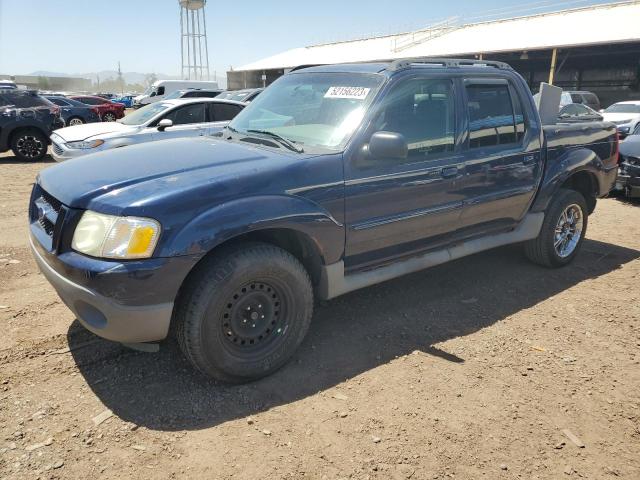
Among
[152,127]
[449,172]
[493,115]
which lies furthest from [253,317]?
[152,127]

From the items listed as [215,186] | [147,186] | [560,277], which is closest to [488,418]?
[215,186]

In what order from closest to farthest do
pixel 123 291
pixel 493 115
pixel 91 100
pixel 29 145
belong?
1. pixel 123 291
2. pixel 493 115
3. pixel 29 145
4. pixel 91 100

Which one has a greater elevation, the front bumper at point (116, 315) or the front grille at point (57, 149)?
the front grille at point (57, 149)

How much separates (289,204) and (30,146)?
11832 mm

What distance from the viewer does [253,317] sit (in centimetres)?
296

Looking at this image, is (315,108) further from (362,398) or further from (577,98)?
(577,98)

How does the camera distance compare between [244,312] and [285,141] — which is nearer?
[244,312]

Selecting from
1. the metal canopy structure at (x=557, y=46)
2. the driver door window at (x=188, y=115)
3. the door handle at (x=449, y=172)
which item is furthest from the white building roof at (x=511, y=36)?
the door handle at (x=449, y=172)

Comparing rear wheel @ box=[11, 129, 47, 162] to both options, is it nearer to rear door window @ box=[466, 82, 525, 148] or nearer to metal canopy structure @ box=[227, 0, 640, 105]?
rear door window @ box=[466, 82, 525, 148]

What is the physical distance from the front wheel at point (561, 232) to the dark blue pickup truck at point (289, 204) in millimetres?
339

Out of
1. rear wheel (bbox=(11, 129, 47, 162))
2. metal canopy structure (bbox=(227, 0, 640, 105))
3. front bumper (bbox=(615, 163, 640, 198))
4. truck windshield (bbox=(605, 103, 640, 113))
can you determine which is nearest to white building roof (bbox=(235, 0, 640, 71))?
metal canopy structure (bbox=(227, 0, 640, 105))

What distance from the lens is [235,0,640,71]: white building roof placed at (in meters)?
26.5

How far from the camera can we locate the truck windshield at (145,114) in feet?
29.8

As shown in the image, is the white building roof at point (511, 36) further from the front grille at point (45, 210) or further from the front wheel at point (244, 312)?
the front grille at point (45, 210)
